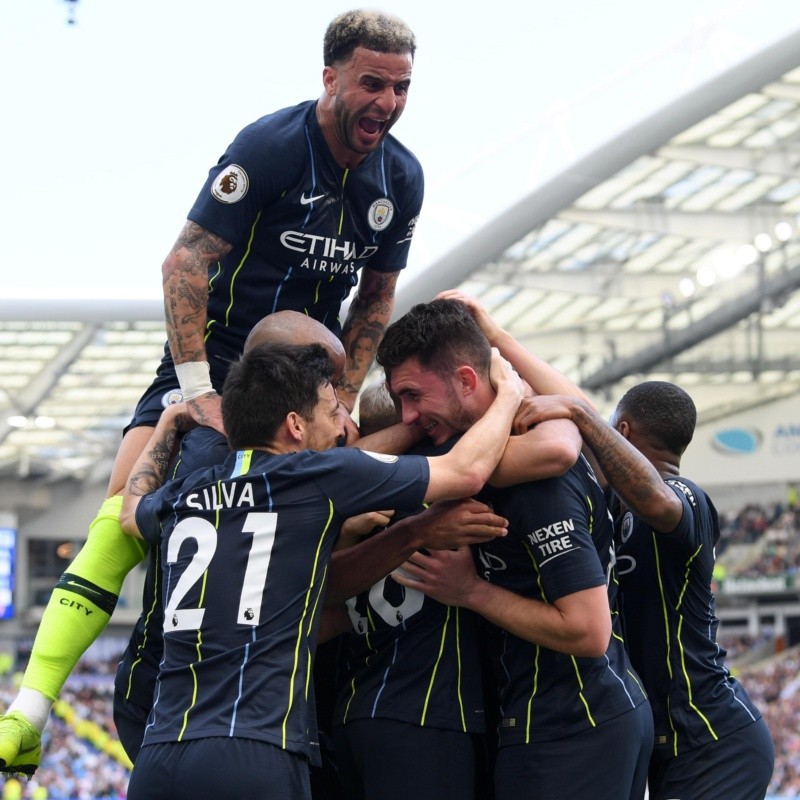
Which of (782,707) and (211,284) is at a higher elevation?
(211,284)

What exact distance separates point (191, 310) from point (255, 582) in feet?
4.54

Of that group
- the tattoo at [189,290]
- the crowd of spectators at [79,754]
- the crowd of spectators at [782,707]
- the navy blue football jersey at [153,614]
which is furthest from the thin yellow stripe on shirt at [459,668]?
the crowd of spectators at [79,754]

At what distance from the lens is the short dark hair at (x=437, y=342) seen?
412 cm

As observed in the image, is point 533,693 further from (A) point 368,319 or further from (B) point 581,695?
(A) point 368,319

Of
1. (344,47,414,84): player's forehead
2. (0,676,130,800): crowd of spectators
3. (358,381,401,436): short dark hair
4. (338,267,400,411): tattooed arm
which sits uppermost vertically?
(344,47,414,84): player's forehead

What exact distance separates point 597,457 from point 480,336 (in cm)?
55

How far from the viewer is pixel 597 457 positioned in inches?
167

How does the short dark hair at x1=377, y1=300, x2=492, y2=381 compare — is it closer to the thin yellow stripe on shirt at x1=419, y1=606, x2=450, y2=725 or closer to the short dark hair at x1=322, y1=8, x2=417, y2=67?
the thin yellow stripe on shirt at x1=419, y1=606, x2=450, y2=725

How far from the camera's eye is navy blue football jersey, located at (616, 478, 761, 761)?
4789mm

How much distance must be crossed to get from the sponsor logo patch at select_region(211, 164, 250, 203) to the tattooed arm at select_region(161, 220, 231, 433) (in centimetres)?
15

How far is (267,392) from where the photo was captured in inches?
150

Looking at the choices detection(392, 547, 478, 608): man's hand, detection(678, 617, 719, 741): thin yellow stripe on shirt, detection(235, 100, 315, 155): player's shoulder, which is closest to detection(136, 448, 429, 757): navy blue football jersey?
detection(392, 547, 478, 608): man's hand

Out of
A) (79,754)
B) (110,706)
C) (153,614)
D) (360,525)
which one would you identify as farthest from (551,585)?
(110,706)

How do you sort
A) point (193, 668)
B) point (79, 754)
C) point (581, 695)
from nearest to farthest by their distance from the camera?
1. point (193, 668)
2. point (581, 695)
3. point (79, 754)
